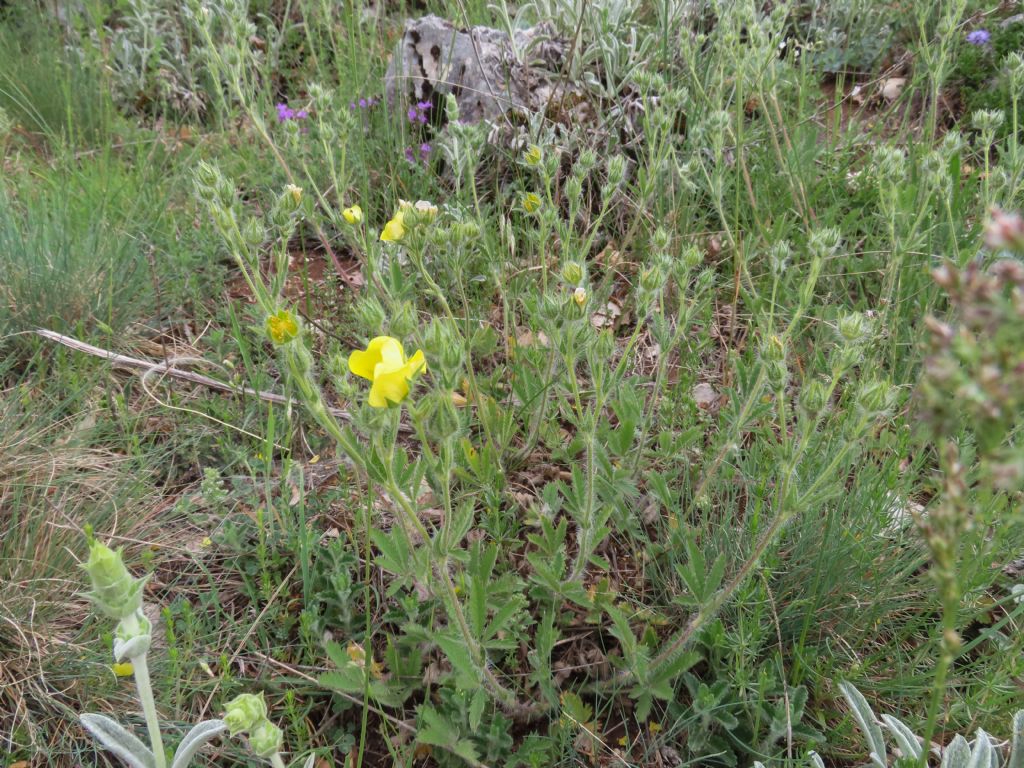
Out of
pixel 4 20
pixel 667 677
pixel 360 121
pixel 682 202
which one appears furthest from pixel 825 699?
pixel 4 20

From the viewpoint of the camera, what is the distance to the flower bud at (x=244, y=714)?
1039mm

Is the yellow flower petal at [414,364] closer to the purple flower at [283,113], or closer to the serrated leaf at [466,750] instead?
the serrated leaf at [466,750]

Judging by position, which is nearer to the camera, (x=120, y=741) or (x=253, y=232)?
(x=120, y=741)

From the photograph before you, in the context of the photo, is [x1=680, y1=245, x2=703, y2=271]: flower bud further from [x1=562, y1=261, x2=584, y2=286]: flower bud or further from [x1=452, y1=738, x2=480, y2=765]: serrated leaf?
[x1=452, y1=738, x2=480, y2=765]: serrated leaf

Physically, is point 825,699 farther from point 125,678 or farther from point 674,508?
Result: point 125,678

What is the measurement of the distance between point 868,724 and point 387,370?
3.57 ft

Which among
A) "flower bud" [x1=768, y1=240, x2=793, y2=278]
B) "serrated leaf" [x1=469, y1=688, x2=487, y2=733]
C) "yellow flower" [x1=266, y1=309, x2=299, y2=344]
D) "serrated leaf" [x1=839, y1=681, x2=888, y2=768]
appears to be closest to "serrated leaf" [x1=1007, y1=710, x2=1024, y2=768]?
"serrated leaf" [x1=839, y1=681, x2=888, y2=768]

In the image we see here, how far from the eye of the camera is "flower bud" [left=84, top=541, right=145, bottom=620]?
99 centimetres

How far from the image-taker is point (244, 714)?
1044 mm

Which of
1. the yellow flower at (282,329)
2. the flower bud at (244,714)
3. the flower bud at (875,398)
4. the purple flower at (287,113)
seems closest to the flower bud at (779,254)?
the flower bud at (875,398)

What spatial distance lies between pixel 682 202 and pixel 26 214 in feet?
7.86

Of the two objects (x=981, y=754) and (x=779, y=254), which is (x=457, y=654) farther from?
(x=779, y=254)

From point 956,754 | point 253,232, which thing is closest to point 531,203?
point 253,232

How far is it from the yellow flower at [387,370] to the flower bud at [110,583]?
40cm
